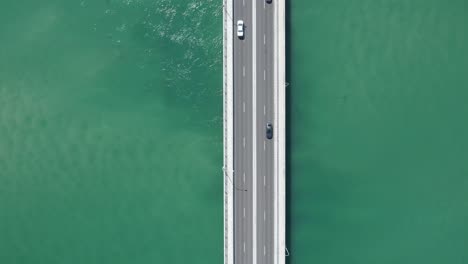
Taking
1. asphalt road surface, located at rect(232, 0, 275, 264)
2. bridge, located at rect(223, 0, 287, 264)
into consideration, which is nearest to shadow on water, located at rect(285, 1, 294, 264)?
bridge, located at rect(223, 0, 287, 264)

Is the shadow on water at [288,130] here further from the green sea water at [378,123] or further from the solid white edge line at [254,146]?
the solid white edge line at [254,146]

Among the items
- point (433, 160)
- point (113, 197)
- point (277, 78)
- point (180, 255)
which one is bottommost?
point (180, 255)

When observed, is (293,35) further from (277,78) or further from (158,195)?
(158,195)

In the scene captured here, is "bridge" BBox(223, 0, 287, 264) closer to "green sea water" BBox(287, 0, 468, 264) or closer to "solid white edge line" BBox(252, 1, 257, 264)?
"solid white edge line" BBox(252, 1, 257, 264)

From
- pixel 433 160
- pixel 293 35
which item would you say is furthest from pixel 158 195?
pixel 433 160

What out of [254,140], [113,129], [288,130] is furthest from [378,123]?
[113,129]

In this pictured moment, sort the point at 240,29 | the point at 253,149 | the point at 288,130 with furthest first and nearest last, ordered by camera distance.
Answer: the point at 288,130 < the point at 253,149 < the point at 240,29

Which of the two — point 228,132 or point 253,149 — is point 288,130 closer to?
point 253,149
